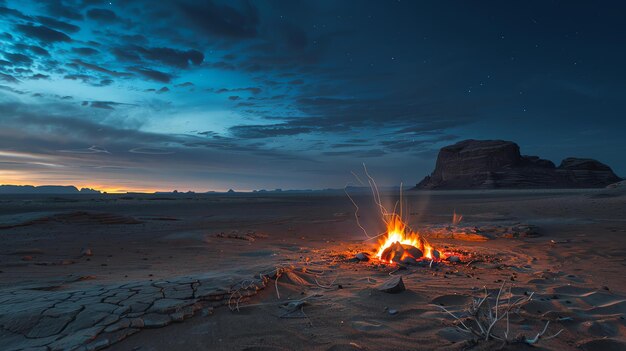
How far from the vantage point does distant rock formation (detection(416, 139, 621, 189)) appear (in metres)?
92.8

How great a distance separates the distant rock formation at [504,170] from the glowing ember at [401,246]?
99.6 meters

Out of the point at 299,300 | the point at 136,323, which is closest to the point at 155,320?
the point at 136,323

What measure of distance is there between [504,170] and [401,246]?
11122 cm

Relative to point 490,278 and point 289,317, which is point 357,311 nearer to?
point 289,317

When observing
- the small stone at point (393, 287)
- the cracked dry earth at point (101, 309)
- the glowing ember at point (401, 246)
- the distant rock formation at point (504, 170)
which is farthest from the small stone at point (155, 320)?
the distant rock formation at point (504, 170)

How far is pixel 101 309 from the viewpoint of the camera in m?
3.82

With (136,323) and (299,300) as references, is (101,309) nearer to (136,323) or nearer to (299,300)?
(136,323)


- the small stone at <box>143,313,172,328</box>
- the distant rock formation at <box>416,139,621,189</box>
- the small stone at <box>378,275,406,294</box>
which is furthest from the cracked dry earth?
the distant rock formation at <box>416,139,621,189</box>

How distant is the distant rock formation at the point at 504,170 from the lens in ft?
305

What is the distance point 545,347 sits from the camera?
3.17 m

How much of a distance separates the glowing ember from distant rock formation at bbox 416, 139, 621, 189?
9961 centimetres

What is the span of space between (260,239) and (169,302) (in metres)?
8.92

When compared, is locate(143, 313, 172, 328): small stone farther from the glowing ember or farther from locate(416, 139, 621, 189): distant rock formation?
locate(416, 139, 621, 189): distant rock formation

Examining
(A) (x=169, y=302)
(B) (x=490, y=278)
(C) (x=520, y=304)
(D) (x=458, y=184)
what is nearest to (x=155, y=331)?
(A) (x=169, y=302)
